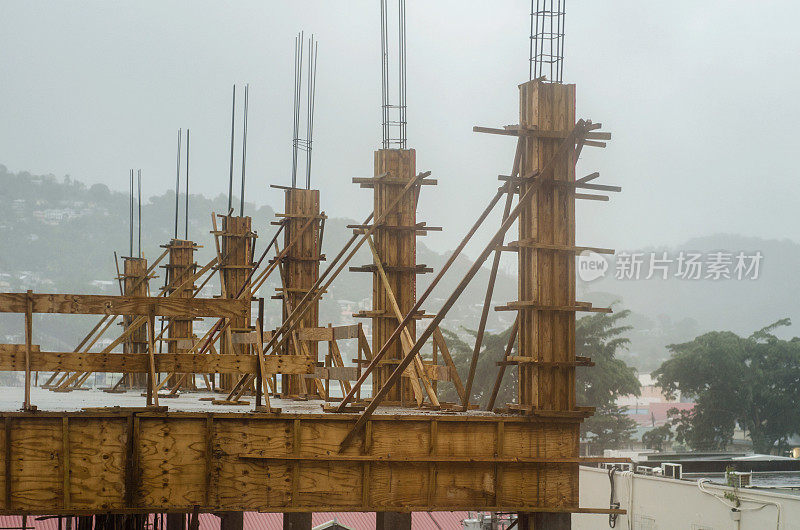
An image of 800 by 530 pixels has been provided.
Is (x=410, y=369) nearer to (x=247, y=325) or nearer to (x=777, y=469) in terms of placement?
(x=247, y=325)

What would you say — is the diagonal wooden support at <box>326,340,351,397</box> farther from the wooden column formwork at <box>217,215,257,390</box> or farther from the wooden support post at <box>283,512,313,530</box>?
the wooden column formwork at <box>217,215,257,390</box>

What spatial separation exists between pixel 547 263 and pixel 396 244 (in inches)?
246

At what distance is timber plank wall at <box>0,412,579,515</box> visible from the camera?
1444 cm

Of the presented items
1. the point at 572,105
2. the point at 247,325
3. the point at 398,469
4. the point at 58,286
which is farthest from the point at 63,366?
the point at 58,286

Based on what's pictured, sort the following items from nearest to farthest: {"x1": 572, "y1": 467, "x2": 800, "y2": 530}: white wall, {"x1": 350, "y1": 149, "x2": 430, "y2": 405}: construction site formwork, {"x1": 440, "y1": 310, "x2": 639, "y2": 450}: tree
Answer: {"x1": 350, "y1": 149, "x2": 430, "y2": 405}: construction site formwork < {"x1": 572, "y1": 467, "x2": 800, "y2": 530}: white wall < {"x1": 440, "y1": 310, "x2": 639, "y2": 450}: tree

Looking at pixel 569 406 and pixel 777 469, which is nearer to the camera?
pixel 569 406

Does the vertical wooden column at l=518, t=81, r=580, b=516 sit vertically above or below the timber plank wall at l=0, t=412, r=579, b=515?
above

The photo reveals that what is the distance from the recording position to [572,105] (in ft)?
53.7

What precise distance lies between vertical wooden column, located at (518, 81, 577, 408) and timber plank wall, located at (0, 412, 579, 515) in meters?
0.64

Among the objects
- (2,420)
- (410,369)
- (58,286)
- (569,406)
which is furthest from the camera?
(58,286)

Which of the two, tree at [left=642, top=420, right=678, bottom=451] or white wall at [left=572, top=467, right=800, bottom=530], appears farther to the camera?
tree at [left=642, top=420, right=678, bottom=451]

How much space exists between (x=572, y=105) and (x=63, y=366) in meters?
8.98

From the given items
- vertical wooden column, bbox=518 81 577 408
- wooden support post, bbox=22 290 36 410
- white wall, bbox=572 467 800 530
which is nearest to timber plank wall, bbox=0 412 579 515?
wooden support post, bbox=22 290 36 410

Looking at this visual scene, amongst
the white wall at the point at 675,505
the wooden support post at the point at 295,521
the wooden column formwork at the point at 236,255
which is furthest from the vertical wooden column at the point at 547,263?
the wooden column formwork at the point at 236,255
